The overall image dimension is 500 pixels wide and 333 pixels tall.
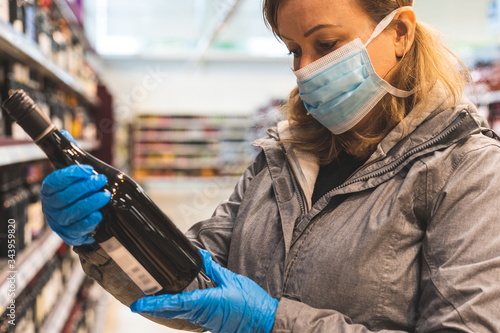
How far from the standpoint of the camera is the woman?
94 cm

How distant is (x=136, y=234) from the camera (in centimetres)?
109

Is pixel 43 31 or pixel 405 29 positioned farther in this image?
pixel 43 31

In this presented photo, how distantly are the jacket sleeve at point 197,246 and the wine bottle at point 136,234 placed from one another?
3.3 inches

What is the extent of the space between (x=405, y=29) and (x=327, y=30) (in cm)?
21

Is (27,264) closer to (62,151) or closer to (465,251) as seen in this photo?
(62,151)

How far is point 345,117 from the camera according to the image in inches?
48.7

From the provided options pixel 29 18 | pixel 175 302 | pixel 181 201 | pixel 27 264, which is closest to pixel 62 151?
pixel 175 302

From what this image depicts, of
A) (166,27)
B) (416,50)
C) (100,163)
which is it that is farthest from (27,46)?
(166,27)

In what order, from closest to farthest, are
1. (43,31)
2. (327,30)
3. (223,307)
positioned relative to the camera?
(223,307) → (327,30) → (43,31)

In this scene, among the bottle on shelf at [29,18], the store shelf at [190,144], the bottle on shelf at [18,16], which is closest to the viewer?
the bottle on shelf at [18,16]

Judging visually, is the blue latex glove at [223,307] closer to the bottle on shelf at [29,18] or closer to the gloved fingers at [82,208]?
the gloved fingers at [82,208]

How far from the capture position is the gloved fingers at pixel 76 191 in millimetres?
955

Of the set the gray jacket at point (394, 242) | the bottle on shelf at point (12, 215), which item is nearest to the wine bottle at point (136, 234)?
the gray jacket at point (394, 242)

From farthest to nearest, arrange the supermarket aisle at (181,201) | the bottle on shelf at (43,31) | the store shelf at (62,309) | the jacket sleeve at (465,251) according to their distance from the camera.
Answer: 1. the supermarket aisle at (181,201)
2. the bottle on shelf at (43,31)
3. the store shelf at (62,309)
4. the jacket sleeve at (465,251)
